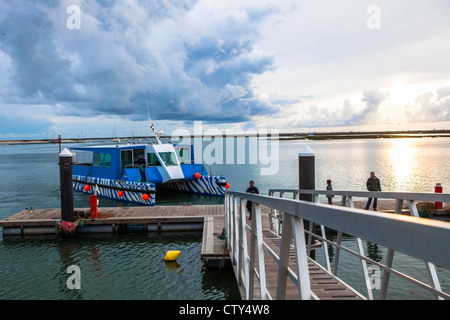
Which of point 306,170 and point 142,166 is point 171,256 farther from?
point 142,166

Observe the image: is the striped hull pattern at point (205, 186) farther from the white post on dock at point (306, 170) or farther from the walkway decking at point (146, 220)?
the white post on dock at point (306, 170)

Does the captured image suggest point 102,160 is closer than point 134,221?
No

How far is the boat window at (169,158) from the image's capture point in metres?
22.4

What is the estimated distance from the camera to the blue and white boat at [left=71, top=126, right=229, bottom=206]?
2131cm

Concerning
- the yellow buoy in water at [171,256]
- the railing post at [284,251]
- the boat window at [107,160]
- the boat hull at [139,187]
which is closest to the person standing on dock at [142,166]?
the boat hull at [139,187]

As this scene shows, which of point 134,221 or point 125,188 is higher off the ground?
point 125,188

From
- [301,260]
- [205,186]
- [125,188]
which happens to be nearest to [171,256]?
[301,260]

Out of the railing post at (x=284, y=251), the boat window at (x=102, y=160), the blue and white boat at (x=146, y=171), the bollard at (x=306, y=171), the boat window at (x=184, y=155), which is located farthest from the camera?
the boat window at (x=184, y=155)

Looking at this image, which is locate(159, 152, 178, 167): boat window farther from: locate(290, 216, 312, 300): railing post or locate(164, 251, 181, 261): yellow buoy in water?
locate(290, 216, 312, 300): railing post

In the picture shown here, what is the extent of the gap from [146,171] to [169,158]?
6.27 ft

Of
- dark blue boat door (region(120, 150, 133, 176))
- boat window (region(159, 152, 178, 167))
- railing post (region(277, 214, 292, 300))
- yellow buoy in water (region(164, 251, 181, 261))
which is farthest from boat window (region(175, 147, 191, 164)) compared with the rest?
railing post (region(277, 214, 292, 300))

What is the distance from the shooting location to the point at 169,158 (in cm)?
2264
